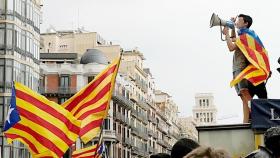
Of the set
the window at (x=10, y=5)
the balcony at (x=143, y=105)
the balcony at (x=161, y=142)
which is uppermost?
the window at (x=10, y=5)

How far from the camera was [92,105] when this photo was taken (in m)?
13.0

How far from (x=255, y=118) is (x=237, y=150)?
16.3 inches

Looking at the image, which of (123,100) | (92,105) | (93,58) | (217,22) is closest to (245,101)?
(217,22)

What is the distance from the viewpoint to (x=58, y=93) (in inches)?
2420

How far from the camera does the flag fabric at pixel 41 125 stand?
11.7 m

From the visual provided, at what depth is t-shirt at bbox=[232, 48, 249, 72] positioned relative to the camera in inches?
359

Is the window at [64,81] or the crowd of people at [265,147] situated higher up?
the window at [64,81]

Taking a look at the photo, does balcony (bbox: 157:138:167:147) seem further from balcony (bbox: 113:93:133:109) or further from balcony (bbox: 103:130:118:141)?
balcony (bbox: 103:130:118:141)

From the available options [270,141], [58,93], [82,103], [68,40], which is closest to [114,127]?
[58,93]

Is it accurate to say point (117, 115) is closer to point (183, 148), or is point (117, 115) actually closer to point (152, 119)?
point (152, 119)

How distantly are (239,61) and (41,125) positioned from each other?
4.39 meters

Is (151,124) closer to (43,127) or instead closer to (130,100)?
(130,100)

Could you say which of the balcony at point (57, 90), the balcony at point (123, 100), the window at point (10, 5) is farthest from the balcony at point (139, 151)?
the window at point (10, 5)

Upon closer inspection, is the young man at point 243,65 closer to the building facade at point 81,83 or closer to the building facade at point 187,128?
the building facade at point 81,83
